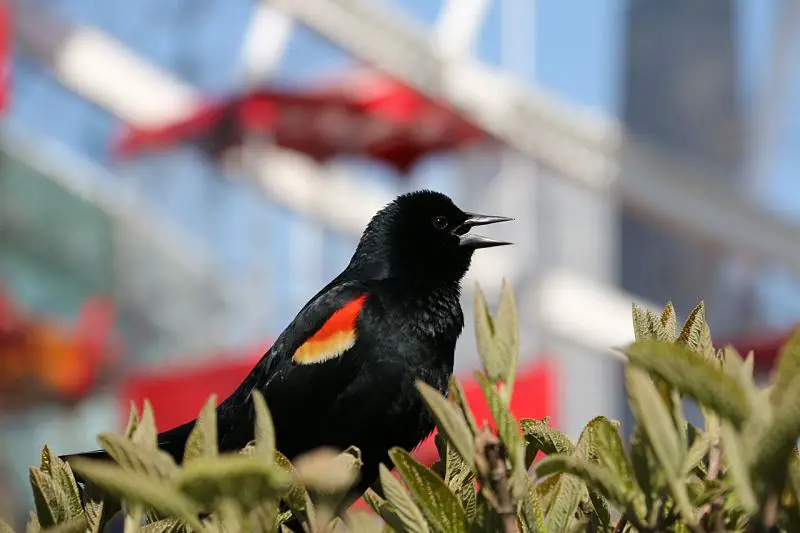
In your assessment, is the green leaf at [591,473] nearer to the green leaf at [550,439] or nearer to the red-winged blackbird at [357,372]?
the green leaf at [550,439]

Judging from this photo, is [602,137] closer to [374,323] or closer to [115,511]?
[374,323]

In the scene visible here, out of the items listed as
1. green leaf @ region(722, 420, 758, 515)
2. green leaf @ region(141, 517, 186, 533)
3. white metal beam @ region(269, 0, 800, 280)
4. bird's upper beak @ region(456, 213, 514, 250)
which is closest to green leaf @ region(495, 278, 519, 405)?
green leaf @ region(722, 420, 758, 515)

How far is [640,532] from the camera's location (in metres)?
0.98

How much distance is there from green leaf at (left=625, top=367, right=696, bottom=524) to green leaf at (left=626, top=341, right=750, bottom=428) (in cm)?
1

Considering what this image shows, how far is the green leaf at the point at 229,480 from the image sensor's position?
0.81 meters

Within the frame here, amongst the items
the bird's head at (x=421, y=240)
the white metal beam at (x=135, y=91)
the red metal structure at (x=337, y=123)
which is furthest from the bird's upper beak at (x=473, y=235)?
the white metal beam at (x=135, y=91)

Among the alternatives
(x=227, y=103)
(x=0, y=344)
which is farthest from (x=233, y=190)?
(x=0, y=344)

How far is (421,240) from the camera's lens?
272 cm

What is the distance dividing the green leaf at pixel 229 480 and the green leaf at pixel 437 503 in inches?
8.7

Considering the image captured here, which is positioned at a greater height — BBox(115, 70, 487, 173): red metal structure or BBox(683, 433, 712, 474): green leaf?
BBox(115, 70, 487, 173): red metal structure

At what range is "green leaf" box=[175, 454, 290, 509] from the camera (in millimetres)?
806

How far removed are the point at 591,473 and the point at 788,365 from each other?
191 millimetres

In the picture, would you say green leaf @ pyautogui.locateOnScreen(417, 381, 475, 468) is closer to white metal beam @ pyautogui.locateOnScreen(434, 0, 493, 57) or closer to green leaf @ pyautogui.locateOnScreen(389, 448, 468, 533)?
green leaf @ pyautogui.locateOnScreen(389, 448, 468, 533)

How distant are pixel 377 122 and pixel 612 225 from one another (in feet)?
7.75
